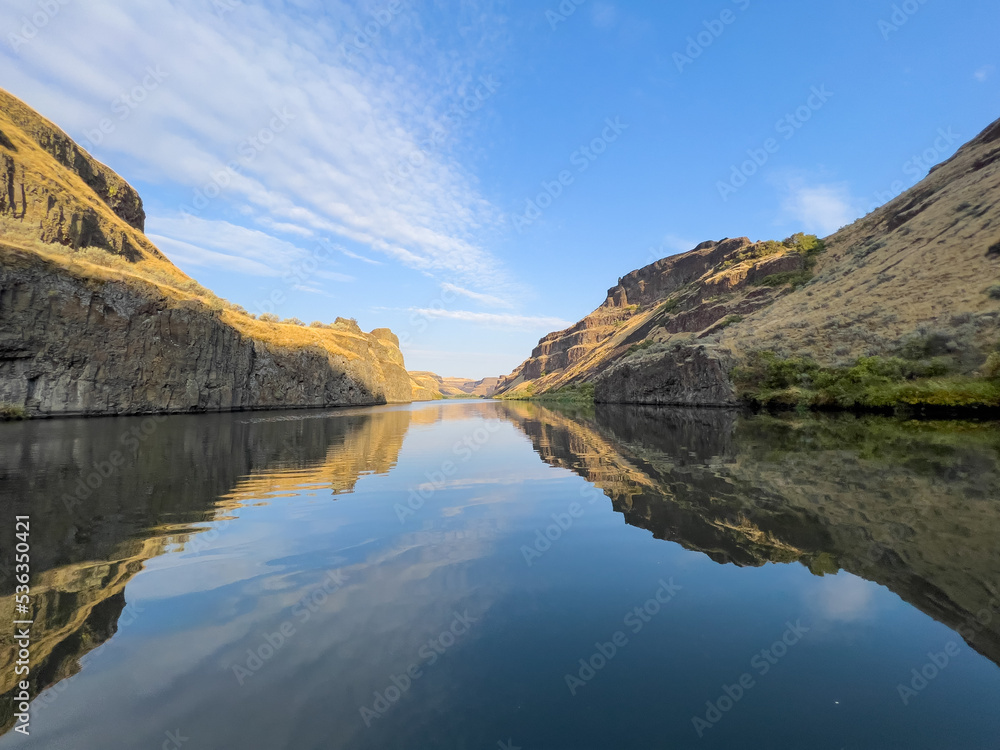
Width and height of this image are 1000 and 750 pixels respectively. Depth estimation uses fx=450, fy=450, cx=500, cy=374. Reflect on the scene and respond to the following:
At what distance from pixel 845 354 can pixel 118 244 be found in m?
98.4

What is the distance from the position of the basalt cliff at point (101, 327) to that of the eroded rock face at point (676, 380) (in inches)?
1866

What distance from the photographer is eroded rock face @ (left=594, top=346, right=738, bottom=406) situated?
47.7m

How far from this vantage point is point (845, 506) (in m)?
8.21

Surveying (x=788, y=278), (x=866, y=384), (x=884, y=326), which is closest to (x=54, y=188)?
(x=866, y=384)

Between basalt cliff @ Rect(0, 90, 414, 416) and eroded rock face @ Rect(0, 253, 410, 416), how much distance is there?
95mm

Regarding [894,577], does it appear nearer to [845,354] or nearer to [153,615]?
[153,615]

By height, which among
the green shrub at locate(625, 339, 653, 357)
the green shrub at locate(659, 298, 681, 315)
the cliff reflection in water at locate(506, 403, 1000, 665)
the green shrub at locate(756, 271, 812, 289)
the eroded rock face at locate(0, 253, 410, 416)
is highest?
the green shrub at locate(659, 298, 681, 315)

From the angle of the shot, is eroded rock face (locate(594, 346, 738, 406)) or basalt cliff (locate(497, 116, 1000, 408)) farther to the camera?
eroded rock face (locate(594, 346, 738, 406))

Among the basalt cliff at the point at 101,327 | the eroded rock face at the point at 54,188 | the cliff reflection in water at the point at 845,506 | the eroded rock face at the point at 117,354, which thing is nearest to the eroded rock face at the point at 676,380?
the cliff reflection in water at the point at 845,506

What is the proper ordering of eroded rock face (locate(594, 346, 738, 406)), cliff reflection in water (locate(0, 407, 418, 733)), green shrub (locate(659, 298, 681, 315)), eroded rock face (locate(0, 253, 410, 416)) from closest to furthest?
cliff reflection in water (locate(0, 407, 418, 733))
eroded rock face (locate(0, 253, 410, 416))
eroded rock face (locate(594, 346, 738, 406))
green shrub (locate(659, 298, 681, 315))

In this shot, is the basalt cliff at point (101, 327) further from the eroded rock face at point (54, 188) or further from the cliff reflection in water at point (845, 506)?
the cliff reflection in water at point (845, 506)

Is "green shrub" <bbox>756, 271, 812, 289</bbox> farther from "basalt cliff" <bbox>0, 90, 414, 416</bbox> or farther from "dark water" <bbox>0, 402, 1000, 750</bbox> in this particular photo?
"dark water" <bbox>0, 402, 1000, 750</bbox>

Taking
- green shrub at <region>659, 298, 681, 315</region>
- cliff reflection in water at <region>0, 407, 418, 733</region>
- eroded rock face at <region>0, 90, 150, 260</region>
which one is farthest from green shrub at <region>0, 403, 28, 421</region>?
green shrub at <region>659, 298, 681, 315</region>

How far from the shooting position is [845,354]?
125 ft
